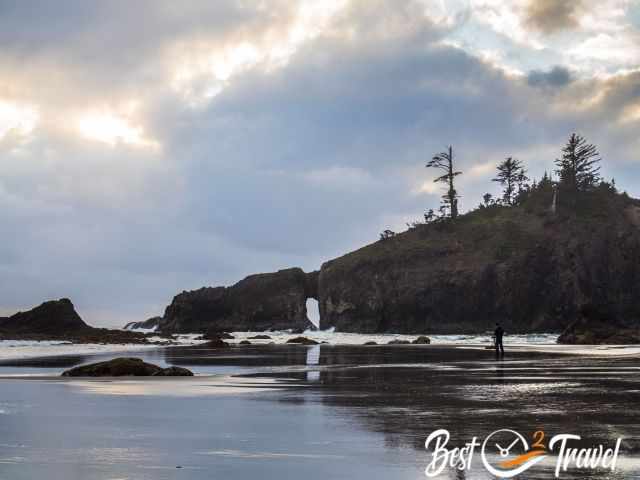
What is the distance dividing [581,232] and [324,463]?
8888 cm

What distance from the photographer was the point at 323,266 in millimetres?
109812

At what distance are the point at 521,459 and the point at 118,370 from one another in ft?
57.1

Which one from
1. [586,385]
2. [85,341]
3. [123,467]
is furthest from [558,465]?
[85,341]

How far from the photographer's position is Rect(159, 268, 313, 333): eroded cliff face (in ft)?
347

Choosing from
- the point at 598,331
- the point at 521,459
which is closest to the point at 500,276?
the point at 598,331

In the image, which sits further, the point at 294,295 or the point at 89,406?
the point at 294,295

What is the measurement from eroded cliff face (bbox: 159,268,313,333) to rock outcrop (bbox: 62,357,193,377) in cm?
8084

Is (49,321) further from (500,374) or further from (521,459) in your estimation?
(521,459)

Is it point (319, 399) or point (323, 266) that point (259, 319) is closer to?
point (323, 266)

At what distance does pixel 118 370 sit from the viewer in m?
23.1

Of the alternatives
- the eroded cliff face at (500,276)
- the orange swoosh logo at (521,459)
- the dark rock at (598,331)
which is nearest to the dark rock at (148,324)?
the eroded cliff face at (500,276)

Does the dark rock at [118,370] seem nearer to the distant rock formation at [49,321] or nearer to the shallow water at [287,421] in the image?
the shallow water at [287,421]

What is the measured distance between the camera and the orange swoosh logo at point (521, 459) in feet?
25.8

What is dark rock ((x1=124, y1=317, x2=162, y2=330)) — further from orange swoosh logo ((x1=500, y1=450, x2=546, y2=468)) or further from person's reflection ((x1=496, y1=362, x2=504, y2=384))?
orange swoosh logo ((x1=500, y1=450, x2=546, y2=468))
